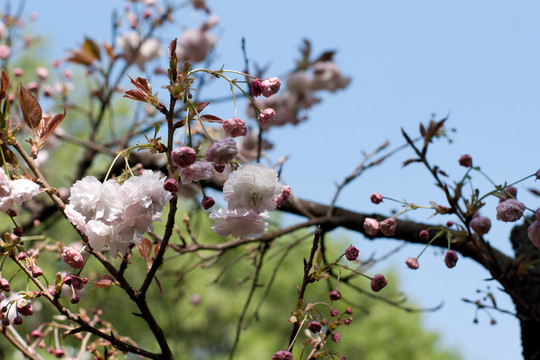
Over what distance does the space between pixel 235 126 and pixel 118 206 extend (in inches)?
7.5

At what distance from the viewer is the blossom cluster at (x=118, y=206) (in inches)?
27.4

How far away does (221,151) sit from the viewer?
680 millimetres

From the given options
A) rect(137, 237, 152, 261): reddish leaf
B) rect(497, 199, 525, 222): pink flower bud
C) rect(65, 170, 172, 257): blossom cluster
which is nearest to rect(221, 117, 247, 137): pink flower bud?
rect(65, 170, 172, 257): blossom cluster

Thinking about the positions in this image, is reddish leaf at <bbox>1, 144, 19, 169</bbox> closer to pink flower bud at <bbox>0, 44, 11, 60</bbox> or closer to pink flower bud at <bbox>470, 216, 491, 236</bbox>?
pink flower bud at <bbox>470, 216, 491, 236</bbox>

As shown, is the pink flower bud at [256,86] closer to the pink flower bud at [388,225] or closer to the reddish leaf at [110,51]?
the pink flower bud at [388,225]

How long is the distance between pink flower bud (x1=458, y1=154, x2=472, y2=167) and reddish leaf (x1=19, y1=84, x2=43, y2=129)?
76cm

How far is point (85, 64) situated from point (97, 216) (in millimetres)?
1633

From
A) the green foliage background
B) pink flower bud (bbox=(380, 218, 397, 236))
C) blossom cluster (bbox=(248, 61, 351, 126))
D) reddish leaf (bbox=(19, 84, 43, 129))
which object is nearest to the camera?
reddish leaf (bbox=(19, 84, 43, 129))

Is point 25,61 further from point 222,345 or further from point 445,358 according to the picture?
point 445,358

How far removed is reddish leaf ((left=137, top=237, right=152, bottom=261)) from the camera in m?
0.81

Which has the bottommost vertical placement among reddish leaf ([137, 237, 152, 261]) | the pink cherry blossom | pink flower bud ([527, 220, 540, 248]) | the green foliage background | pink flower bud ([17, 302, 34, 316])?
pink flower bud ([17, 302, 34, 316])

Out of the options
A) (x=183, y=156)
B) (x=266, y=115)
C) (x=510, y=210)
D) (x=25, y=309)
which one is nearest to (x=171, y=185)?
(x=183, y=156)

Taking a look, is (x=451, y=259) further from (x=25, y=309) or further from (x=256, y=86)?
(x=25, y=309)

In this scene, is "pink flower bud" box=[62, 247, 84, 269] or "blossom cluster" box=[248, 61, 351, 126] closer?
"pink flower bud" box=[62, 247, 84, 269]
